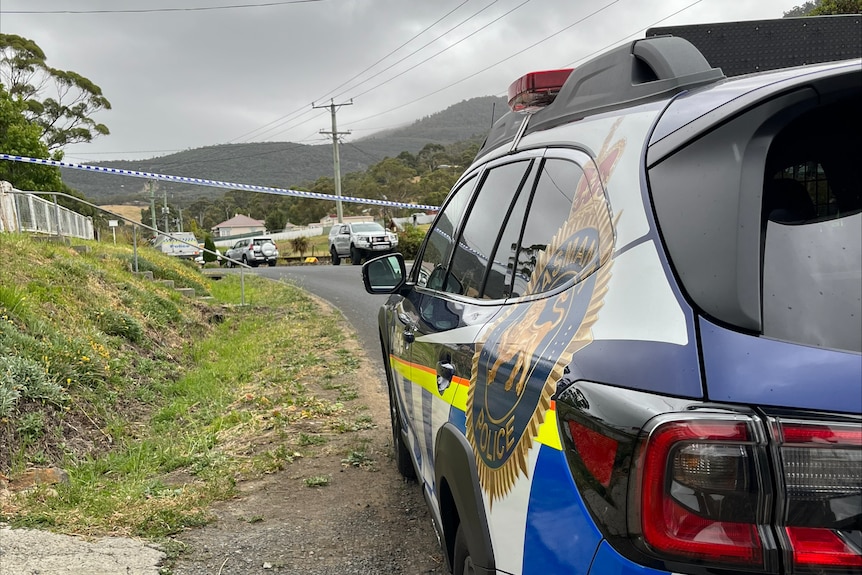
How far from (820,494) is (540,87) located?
5.75ft

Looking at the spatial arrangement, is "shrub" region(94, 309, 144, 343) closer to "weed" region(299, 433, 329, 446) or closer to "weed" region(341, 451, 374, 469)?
"weed" region(299, 433, 329, 446)

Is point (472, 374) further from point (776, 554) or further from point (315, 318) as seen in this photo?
point (315, 318)

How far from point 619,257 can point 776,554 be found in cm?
66

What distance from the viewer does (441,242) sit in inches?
140

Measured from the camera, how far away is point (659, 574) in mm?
1276

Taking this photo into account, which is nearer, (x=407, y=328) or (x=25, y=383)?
(x=407, y=328)

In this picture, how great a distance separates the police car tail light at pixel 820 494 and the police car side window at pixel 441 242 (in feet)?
6.75

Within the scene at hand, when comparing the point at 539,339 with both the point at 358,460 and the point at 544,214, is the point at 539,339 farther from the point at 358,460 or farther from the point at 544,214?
the point at 358,460

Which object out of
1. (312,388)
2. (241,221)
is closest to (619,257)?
(312,388)

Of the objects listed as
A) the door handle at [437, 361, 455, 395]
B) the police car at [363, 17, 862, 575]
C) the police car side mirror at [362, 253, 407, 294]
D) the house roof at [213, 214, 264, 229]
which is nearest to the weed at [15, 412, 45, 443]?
the police car side mirror at [362, 253, 407, 294]

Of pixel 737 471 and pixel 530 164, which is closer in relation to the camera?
pixel 737 471

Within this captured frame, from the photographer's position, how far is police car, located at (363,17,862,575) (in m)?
1.23

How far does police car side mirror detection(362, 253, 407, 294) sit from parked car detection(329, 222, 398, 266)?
964 inches

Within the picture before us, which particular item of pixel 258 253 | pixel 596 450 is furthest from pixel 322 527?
pixel 258 253
